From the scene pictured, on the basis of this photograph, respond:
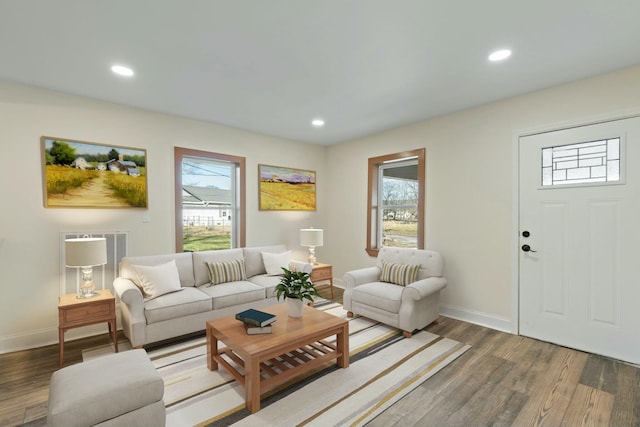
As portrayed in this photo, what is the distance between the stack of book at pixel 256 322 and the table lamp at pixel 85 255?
1.60 meters

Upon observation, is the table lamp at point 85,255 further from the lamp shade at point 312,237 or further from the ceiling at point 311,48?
the lamp shade at point 312,237

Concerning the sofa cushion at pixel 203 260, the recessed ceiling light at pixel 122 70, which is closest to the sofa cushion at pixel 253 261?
the sofa cushion at pixel 203 260

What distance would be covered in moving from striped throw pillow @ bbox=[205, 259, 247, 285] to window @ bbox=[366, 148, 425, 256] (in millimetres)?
2129

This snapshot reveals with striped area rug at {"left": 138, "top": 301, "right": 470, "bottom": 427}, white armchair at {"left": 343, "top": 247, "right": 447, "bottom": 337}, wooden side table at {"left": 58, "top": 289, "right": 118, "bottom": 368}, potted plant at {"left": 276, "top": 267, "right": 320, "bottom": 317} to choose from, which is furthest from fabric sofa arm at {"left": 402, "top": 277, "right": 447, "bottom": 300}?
wooden side table at {"left": 58, "top": 289, "right": 118, "bottom": 368}

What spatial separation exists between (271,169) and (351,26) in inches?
122

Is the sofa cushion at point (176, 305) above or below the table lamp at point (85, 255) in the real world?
below

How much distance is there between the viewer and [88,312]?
2814 millimetres

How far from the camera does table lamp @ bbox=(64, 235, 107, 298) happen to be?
2820 millimetres

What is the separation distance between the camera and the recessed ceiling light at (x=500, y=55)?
238cm

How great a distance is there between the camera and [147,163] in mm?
3711

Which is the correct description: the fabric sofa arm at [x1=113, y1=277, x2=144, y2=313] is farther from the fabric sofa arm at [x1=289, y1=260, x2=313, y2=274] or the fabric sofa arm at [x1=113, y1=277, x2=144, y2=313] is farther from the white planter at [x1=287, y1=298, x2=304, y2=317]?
the fabric sofa arm at [x1=289, y1=260, x2=313, y2=274]

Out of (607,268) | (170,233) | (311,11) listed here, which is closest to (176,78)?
(311,11)

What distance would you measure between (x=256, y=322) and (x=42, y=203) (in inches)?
105

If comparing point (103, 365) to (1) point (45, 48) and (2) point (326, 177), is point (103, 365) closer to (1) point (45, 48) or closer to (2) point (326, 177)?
(1) point (45, 48)
